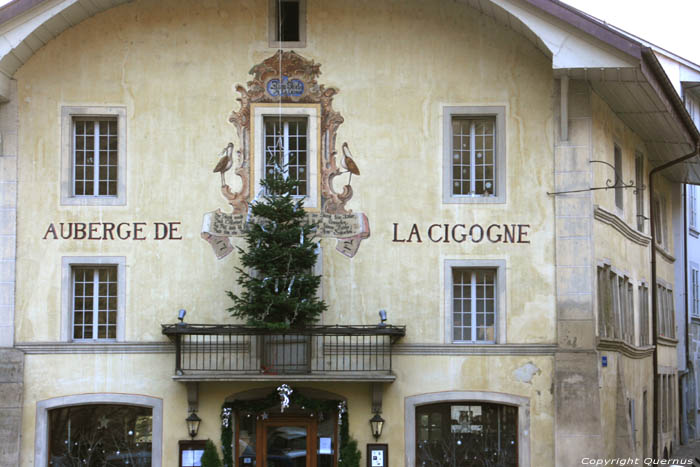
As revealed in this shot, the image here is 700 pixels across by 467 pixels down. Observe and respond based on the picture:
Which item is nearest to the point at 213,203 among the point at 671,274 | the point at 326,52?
the point at 326,52

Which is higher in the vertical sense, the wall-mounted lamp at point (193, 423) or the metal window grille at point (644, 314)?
the metal window grille at point (644, 314)

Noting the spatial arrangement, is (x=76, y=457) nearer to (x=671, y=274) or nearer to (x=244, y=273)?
(x=244, y=273)

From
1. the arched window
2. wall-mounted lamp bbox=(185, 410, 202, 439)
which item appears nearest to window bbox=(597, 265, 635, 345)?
the arched window

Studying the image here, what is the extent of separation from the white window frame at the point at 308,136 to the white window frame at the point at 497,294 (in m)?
2.81

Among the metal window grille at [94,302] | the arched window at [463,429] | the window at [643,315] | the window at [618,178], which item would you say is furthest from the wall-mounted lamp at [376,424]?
the window at [643,315]

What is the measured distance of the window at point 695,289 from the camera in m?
36.2

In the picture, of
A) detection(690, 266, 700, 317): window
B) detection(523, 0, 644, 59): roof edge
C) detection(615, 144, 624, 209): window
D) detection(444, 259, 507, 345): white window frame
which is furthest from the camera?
detection(690, 266, 700, 317): window

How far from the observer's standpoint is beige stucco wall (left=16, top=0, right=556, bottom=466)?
75.3 ft

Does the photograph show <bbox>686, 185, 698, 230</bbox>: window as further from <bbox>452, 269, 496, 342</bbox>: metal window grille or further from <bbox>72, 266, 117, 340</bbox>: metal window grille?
<bbox>72, 266, 117, 340</bbox>: metal window grille

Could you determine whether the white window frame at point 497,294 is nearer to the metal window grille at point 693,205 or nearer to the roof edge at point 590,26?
the roof edge at point 590,26

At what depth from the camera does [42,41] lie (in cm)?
2320

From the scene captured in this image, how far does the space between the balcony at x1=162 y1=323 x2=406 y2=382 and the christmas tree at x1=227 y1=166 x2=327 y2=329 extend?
30cm

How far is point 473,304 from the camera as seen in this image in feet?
76.5

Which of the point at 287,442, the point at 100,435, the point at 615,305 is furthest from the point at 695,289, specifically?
the point at 100,435
